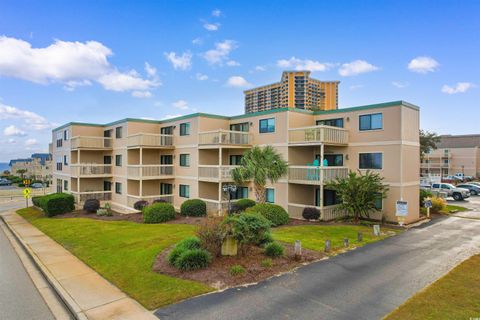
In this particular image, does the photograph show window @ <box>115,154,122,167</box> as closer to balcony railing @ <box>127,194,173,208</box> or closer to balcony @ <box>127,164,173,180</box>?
balcony @ <box>127,164,173,180</box>

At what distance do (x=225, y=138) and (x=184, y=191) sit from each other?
7.15 m

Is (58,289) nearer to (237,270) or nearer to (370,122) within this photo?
(237,270)

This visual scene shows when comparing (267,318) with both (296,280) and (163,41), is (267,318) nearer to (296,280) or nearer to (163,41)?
(296,280)

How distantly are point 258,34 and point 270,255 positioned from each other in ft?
53.7

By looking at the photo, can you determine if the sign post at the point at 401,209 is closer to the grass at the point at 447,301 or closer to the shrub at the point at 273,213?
the shrub at the point at 273,213

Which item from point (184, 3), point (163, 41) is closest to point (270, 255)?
point (184, 3)

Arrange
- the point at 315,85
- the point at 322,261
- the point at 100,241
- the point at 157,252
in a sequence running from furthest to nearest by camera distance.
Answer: the point at 315,85 → the point at 100,241 → the point at 157,252 → the point at 322,261

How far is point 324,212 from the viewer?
66.5 ft

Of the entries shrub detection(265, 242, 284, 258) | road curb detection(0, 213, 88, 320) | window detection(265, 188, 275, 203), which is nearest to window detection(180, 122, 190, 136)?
window detection(265, 188, 275, 203)

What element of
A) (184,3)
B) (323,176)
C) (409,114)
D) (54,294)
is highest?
(184,3)

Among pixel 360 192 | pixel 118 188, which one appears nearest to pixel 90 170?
pixel 118 188

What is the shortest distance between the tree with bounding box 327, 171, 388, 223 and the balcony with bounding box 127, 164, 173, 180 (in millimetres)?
15606

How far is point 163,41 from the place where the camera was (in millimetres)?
22062

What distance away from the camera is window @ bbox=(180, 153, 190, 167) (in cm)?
2700
